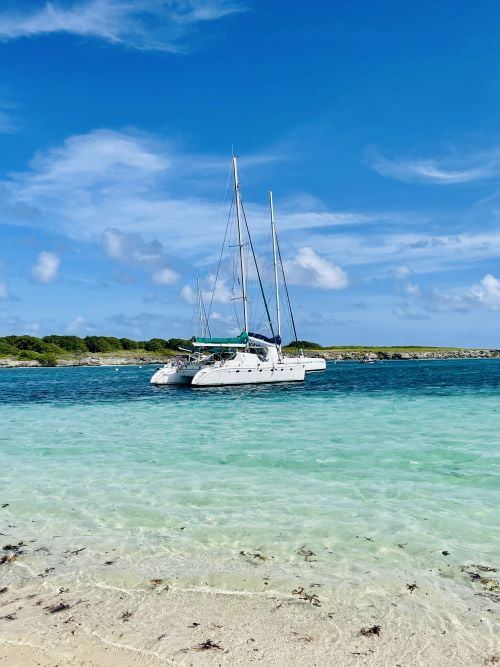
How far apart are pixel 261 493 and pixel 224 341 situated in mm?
31517

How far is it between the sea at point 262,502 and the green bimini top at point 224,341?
19.8 m

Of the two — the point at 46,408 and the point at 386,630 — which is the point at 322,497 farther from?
the point at 46,408

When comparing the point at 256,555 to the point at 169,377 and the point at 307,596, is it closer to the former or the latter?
the point at 307,596

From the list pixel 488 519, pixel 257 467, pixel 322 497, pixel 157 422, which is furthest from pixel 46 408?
pixel 488 519

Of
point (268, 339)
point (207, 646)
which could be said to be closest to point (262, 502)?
point (207, 646)

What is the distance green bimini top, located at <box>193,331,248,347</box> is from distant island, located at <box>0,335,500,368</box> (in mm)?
61953

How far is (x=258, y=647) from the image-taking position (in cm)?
471

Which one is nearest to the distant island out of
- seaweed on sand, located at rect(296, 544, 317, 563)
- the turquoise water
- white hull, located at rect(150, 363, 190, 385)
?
white hull, located at rect(150, 363, 190, 385)

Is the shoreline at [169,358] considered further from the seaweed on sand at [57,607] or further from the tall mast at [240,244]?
the seaweed on sand at [57,607]

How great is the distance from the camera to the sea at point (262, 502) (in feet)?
21.9

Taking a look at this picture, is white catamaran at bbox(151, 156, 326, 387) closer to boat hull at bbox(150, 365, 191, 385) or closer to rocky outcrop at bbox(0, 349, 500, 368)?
boat hull at bbox(150, 365, 191, 385)

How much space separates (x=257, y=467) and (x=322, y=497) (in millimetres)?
3144

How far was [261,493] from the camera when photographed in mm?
10398

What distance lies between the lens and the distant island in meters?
110
